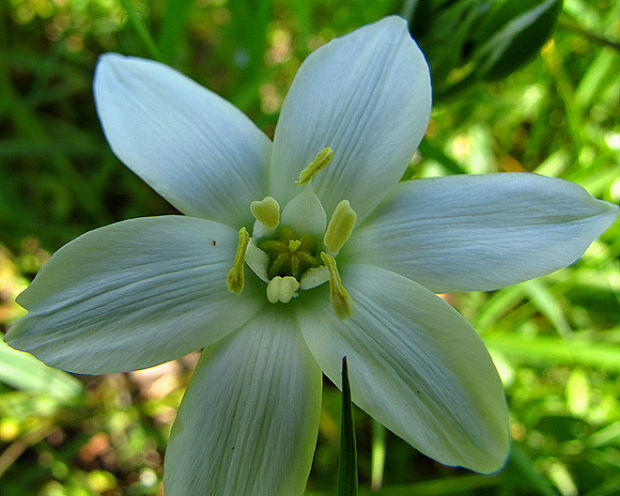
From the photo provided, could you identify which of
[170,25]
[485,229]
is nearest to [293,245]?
[485,229]

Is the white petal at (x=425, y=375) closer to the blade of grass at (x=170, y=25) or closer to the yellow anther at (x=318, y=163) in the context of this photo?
the yellow anther at (x=318, y=163)

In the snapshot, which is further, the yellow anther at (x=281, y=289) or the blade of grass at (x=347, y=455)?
the yellow anther at (x=281, y=289)

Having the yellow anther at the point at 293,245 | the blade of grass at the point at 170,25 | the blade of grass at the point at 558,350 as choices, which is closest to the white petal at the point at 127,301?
the yellow anther at the point at 293,245

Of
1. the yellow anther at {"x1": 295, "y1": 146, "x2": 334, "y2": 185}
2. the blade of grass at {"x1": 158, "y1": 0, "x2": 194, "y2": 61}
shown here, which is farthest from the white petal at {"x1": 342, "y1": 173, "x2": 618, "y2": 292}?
Result: the blade of grass at {"x1": 158, "y1": 0, "x2": 194, "y2": 61}

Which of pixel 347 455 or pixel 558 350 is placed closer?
pixel 347 455

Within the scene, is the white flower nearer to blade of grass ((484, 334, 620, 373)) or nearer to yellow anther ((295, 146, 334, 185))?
yellow anther ((295, 146, 334, 185))

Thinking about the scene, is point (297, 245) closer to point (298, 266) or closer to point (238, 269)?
point (298, 266)

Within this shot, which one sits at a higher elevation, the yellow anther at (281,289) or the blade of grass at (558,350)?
the yellow anther at (281,289)
